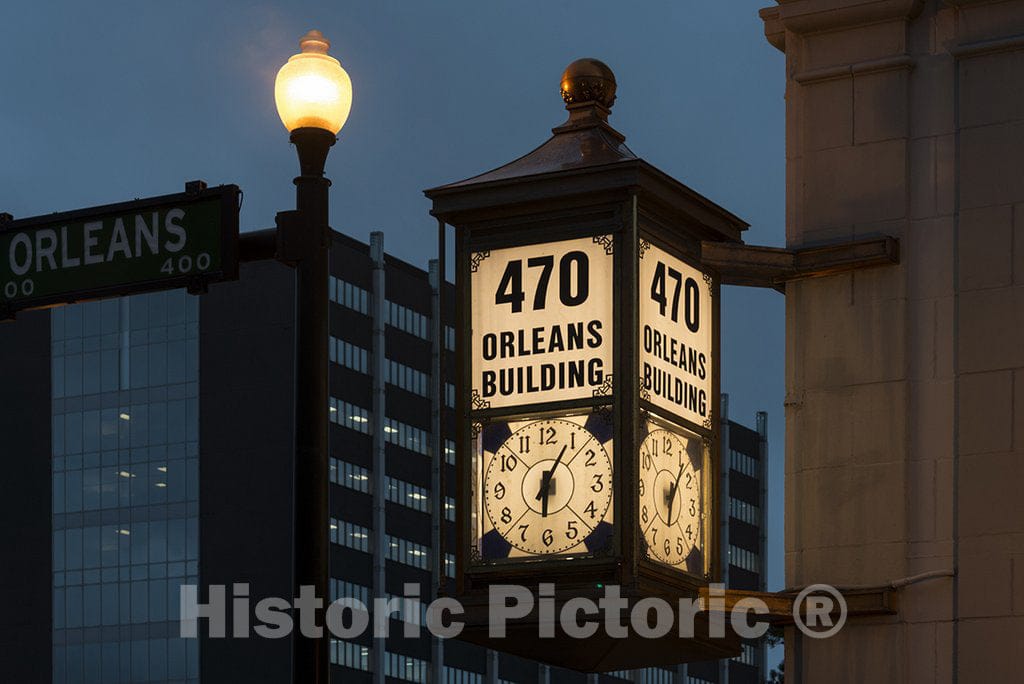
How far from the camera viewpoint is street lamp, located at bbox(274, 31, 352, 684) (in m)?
11.5

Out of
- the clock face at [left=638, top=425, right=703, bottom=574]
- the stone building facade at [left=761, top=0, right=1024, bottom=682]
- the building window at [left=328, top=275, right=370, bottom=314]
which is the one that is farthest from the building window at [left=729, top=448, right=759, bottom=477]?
the clock face at [left=638, top=425, right=703, bottom=574]

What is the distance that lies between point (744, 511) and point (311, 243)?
140085mm

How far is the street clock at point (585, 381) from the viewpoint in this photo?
11602mm

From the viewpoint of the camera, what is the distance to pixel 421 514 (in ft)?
394

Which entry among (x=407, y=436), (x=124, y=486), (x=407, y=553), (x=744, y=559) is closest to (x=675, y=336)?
(x=124, y=486)

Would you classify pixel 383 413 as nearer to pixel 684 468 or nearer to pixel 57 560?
pixel 57 560

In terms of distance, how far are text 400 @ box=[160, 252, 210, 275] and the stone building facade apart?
3.42 m

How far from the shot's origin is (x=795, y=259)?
491 inches

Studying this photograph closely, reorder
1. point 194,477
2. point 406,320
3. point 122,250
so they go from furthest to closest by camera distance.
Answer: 1. point 406,320
2. point 194,477
3. point 122,250

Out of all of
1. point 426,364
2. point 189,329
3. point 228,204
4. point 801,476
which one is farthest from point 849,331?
point 426,364

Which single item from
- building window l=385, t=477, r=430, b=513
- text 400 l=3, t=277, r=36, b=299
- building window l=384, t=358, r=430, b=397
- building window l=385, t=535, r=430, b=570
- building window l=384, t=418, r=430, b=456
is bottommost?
text 400 l=3, t=277, r=36, b=299

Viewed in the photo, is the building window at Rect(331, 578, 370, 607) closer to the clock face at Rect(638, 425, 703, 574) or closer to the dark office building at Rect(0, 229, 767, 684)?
the dark office building at Rect(0, 229, 767, 684)

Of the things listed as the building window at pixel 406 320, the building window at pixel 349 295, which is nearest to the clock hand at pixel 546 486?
the building window at pixel 349 295

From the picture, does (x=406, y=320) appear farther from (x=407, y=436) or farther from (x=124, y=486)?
(x=124, y=486)
